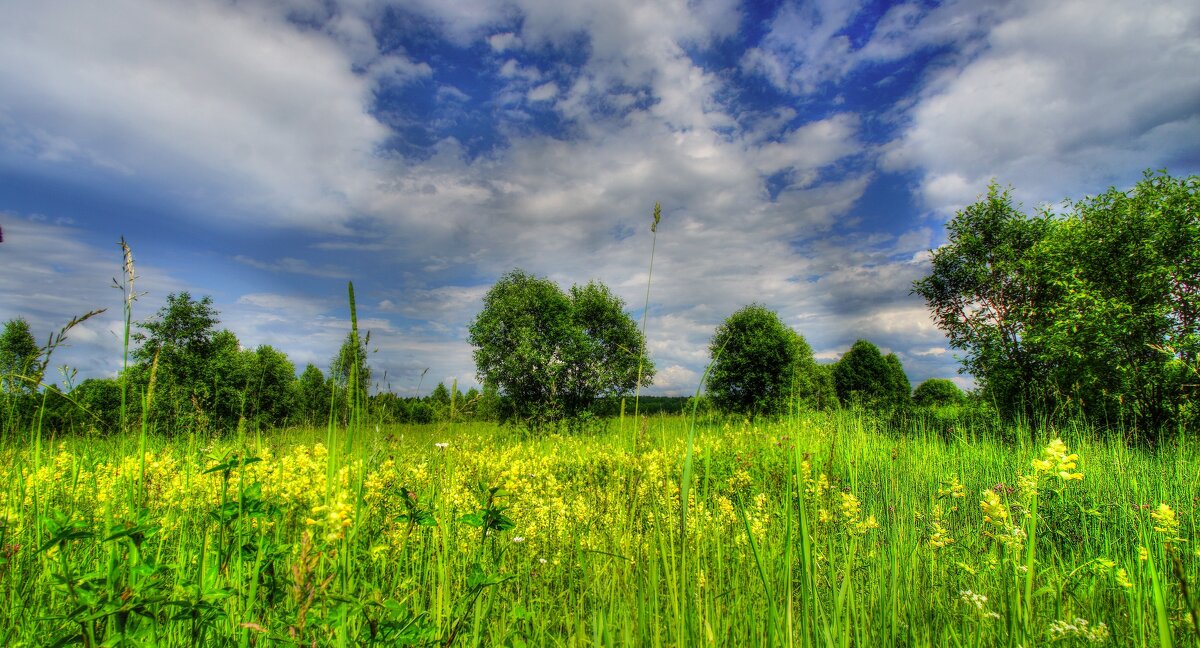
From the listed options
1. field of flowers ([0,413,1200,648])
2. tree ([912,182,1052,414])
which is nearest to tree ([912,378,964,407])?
tree ([912,182,1052,414])

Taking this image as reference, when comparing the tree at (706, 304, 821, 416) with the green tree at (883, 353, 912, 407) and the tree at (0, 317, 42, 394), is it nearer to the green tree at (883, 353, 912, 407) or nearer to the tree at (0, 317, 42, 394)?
the green tree at (883, 353, 912, 407)

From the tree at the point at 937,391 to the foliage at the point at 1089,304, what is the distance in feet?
105

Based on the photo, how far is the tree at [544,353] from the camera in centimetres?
2425

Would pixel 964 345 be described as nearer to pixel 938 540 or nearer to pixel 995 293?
pixel 995 293

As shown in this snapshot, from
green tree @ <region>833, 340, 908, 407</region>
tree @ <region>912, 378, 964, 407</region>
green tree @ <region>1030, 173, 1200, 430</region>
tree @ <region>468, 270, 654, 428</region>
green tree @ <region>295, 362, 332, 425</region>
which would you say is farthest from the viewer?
tree @ <region>912, 378, 964, 407</region>

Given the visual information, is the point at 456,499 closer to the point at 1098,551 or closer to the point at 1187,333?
the point at 1098,551

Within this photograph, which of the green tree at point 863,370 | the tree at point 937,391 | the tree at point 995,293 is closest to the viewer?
the tree at point 995,293

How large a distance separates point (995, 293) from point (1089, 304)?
3669mm

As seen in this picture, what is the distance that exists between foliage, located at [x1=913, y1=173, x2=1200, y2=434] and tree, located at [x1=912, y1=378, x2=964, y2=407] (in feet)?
105

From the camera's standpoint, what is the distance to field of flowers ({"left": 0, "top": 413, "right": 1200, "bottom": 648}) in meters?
1.60

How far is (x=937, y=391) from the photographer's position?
4666 cm

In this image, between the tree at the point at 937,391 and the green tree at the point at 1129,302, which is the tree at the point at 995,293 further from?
the tree at the point at 937,391

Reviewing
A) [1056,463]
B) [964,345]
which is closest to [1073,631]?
[1056,463]

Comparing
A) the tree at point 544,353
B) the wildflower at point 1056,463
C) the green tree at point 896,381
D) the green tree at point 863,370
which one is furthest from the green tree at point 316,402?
the green tree at point 896,381
